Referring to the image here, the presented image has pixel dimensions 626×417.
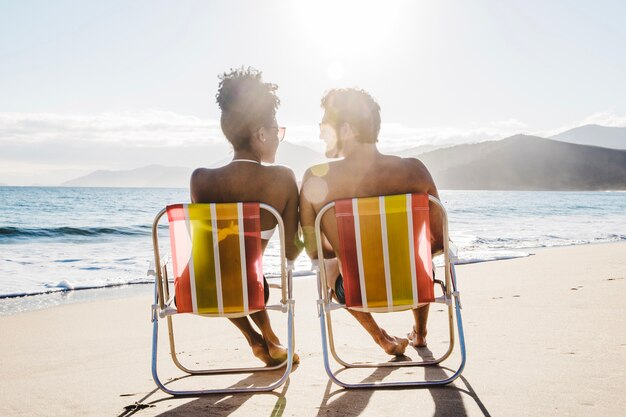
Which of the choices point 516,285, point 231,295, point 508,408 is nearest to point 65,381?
point 231,295

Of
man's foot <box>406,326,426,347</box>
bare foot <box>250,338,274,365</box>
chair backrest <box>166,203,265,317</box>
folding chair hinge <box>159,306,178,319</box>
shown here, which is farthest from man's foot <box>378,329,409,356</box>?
folding chair hinge <box>159,306,178,319</box>

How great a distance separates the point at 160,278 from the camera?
9.91 feet

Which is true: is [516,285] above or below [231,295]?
below

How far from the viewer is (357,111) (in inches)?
127

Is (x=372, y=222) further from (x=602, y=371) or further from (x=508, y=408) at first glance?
(x=602, y=371)

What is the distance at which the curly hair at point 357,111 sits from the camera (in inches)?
127

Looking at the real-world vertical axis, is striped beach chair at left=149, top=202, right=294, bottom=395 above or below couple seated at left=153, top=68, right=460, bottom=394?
below

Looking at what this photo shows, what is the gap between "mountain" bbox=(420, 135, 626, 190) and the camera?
85.6 meters

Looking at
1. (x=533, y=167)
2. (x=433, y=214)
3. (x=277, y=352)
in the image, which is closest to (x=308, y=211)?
(x=433, y=214)

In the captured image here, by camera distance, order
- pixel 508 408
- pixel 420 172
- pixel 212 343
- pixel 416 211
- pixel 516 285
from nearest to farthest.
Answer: pixel 508 408, pixel 416 211, pixel 420 172, pixel 212 343, pixel 516 285

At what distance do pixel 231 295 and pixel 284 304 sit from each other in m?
0.29

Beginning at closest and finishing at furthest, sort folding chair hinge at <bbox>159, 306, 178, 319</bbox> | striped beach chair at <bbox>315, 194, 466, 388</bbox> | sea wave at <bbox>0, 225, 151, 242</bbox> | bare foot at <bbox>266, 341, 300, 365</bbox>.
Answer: striped beach chair at <bbox>315, 194, 466, 388</bbox> → folding chair hinge at <bbox>159, 306, 178, 319</bbox> → bare foot at <bbox>266, 341, 300, 365</bbox> → sea wave at <bbox>0, 225, 151, 242</bbox>

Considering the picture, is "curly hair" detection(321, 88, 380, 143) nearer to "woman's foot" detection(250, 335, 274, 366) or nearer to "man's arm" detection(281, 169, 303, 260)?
"man's arm" detection(281, 169, 303, 260)

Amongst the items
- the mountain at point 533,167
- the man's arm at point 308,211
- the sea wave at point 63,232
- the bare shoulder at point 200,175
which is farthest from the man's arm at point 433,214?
the mountain at point 533,167
